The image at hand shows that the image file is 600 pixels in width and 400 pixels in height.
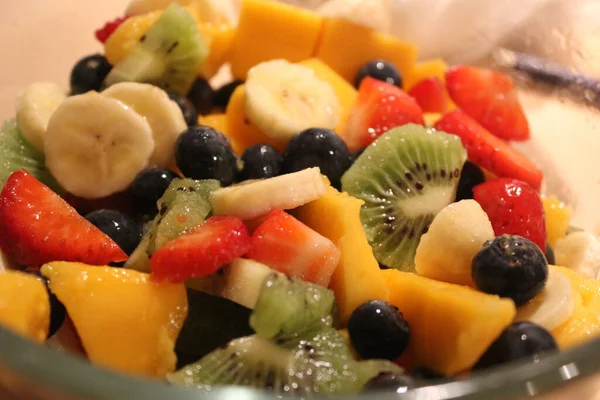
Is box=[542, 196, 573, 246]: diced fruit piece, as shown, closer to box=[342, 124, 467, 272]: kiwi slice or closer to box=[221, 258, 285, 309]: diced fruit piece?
box=[342, 124, 467, 272]: kiwi slice

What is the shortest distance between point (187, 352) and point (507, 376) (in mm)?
471

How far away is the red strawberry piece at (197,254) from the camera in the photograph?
32.3 inches

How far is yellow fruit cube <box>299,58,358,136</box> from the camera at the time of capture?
1466mm

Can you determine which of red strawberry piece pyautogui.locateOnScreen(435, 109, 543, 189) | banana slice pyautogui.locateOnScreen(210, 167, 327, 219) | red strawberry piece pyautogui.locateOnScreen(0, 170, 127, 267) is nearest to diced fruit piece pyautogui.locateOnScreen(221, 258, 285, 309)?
banana slice pyautogui.locateOnScreen(210, 167, 327, 219)

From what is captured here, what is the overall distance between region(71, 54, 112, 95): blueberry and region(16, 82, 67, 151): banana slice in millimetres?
136

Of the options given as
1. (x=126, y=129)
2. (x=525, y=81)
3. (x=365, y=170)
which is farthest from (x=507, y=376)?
(x=525, y=81)

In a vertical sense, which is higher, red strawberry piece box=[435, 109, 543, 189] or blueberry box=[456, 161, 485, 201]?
red strawberry piece box=[435, 109, 543, 189]

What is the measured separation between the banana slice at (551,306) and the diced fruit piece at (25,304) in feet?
2.14

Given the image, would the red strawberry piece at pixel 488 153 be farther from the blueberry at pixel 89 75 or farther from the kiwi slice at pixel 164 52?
the blueberry at pixel 89 75

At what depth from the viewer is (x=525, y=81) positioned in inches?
68.1

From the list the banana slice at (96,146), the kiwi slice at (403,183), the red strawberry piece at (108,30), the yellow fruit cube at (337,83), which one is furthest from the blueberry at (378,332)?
the red strawberry piece at (108,30)

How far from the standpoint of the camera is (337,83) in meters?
1.51

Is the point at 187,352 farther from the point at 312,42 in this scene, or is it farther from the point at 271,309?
the point at 312,42

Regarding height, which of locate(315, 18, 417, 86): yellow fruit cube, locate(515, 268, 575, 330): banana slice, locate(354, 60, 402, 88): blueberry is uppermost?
locate(315, 18, 417, 86): yellow fruit cube
